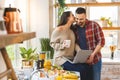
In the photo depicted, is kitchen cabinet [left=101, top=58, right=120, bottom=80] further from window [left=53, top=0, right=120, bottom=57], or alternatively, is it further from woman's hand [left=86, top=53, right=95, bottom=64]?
woman's hand [left=86, top=53, right=95, bottom=64]

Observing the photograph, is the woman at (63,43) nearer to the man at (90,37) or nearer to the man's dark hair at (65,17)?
the man's dark hair at (65,17)

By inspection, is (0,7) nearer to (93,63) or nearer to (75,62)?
(75,62)

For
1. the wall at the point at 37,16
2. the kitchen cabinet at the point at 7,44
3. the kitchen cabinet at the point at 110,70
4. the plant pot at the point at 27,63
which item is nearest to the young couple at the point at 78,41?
the plant pot at the point at 27,63

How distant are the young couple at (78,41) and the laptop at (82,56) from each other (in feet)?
0.22

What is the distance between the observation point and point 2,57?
1788mm

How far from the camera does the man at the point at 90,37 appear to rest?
4.16 meters

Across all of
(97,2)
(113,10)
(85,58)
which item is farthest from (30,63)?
(113,10)

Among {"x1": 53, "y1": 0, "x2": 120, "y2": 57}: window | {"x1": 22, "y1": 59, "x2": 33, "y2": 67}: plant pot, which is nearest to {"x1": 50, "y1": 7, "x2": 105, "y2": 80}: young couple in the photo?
{"x1": 22, "y1": 59, "x2": 33, "y2": 67}: plant pot

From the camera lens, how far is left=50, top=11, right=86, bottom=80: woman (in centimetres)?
401

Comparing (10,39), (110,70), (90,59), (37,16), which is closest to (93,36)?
(90,59)

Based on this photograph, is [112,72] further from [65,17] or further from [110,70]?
[65,17]

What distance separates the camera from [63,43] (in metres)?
3.96

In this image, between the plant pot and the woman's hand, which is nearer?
the plant pot

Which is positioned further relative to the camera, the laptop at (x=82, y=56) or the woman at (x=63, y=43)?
the woman at (x=63, y=43)
